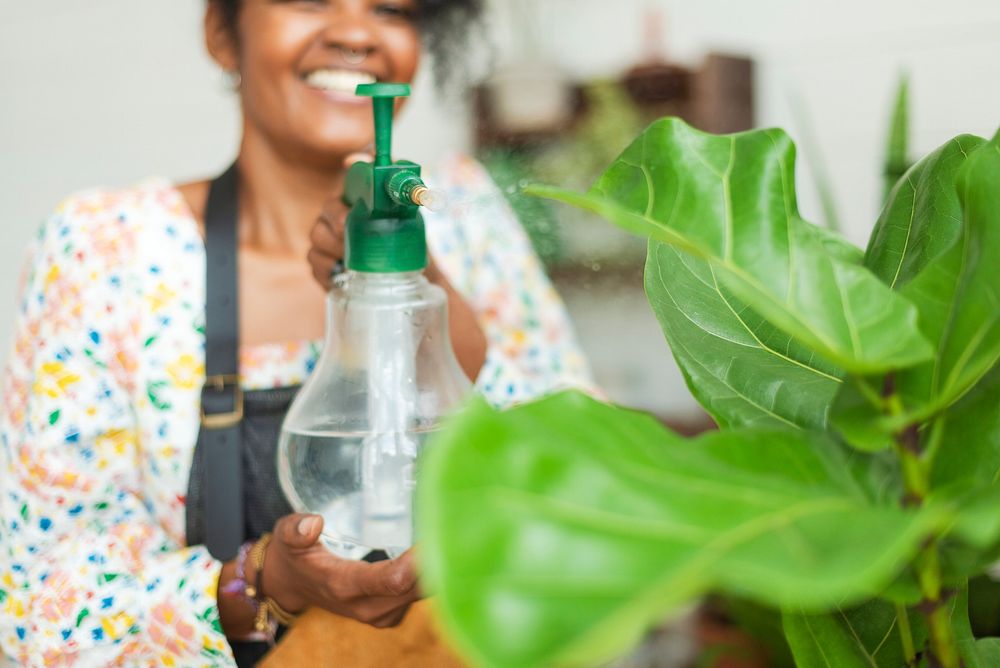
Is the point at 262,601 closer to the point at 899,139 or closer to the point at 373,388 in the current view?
the point at 373,388

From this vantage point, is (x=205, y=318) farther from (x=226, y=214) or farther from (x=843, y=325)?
(x=843, y=325)

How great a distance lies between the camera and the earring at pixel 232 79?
0.84 m

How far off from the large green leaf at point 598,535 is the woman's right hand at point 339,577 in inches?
10.8

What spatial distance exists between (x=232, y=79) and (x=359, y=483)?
52 centimetres

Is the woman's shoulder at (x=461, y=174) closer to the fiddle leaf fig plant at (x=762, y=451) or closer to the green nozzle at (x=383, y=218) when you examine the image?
the green nozzle at (x=383, y=218)

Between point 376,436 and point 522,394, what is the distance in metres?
0.38

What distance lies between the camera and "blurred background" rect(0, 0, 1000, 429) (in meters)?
1.00

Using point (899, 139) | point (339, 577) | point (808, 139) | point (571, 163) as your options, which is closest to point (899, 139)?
point (899, 139)

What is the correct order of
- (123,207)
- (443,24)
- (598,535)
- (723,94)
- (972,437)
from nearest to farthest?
1. (598,535)
2. (972,437)
3. (123,207)
4. (443,24)
5. (723,94)

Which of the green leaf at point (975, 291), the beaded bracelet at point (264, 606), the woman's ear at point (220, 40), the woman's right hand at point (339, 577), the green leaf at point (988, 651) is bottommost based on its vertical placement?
the beaded bracelet at point (264, 606)

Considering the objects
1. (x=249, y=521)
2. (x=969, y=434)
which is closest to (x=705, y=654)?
(x=249, y=521)

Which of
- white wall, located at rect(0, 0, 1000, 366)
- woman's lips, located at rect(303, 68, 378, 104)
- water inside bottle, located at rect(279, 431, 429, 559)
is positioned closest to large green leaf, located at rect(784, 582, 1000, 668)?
water inside bottle, located at rect(279, 431, 429, 559)

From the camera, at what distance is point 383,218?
1.48ft

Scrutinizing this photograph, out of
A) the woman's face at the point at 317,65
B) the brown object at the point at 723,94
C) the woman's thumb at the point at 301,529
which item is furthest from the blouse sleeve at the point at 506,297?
the woman's thumb at the point at 301,529
